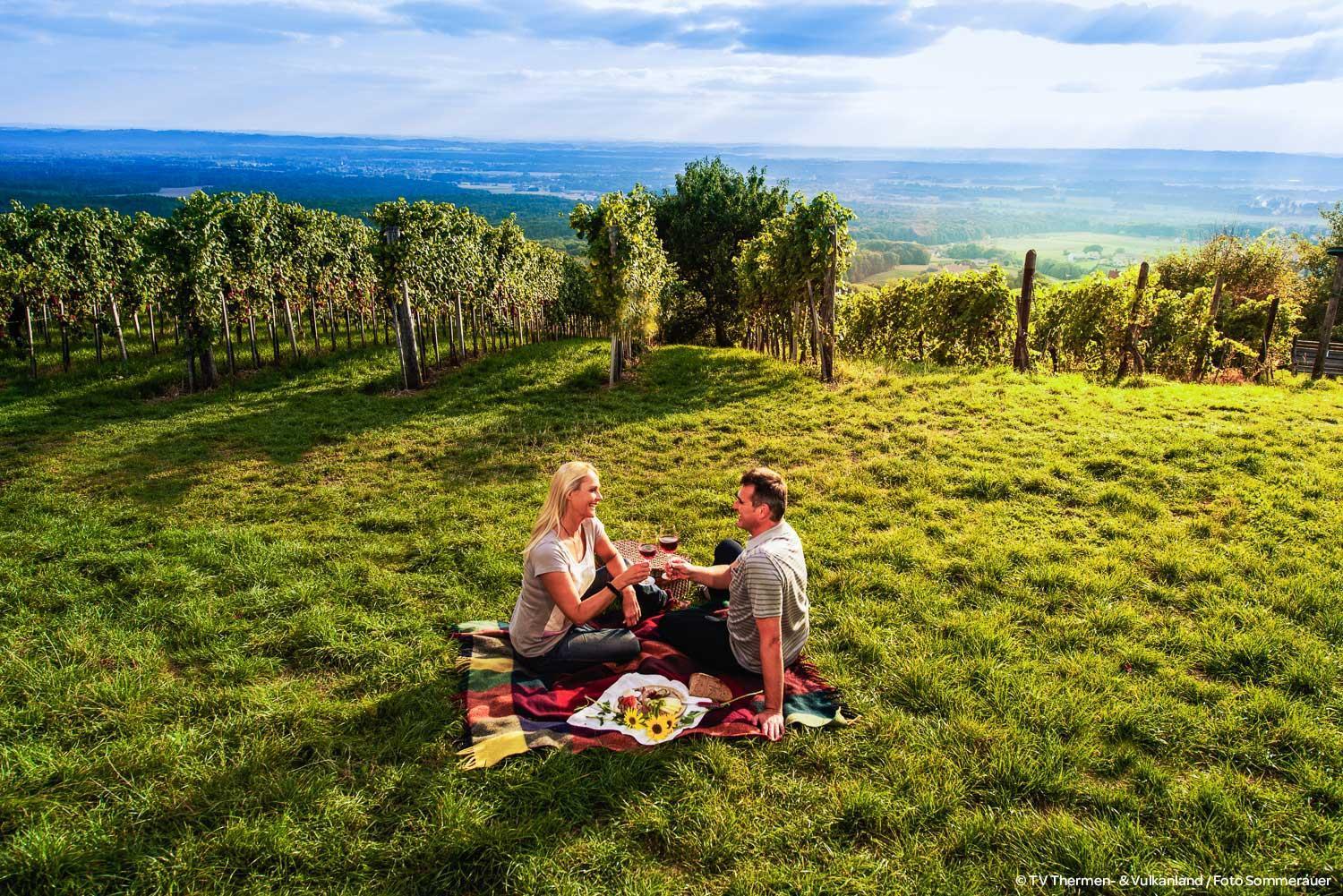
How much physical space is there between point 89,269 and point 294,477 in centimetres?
1886

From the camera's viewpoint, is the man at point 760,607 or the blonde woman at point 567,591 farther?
the blonde woman at point 567,591

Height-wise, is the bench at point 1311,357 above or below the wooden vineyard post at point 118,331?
below

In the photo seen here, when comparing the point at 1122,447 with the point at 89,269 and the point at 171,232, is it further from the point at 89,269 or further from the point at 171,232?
the point at 89,269

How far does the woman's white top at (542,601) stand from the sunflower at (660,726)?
3.70 ft

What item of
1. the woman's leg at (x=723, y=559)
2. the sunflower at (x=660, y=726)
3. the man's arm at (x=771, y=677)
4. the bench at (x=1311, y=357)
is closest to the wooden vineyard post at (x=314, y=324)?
the woman's leg at (x=723, y=559)

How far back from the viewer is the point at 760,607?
4.94 m

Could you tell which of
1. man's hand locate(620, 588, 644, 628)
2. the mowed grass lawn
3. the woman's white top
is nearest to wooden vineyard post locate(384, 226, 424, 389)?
the mowed grass lawn

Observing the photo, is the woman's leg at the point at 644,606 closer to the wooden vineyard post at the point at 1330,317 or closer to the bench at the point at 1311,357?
the wooden vineyard post at the point at 1330,317

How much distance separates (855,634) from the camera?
6.20m

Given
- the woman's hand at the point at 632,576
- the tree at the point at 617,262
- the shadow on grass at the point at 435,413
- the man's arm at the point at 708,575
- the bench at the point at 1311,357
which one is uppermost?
the tree at the point at 617,262

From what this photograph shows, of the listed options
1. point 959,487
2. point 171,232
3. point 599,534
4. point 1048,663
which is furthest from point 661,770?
point 171,232

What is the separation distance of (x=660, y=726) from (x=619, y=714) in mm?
360

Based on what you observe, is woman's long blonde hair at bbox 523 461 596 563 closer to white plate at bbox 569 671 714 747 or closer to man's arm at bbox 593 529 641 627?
man's arm at bbox 593 529 641 627

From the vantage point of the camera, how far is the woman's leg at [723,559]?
6.40 m
